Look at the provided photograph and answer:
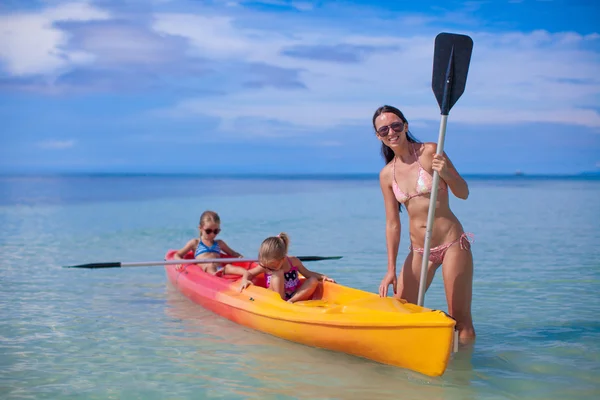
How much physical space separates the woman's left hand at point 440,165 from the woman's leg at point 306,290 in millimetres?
2352

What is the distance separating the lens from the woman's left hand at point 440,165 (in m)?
4.66

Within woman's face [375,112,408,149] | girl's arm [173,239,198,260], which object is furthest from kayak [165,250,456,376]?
girl's arm [173,239,198,260]

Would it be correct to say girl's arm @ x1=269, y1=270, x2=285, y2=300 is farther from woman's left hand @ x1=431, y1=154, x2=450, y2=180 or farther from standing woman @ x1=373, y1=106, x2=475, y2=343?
woman's left hand @ x1=431, y1=154, x2=450, y2=180

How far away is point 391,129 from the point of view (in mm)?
5090

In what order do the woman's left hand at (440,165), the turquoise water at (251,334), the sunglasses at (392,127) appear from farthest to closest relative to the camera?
the sunglasses at (392,127), the turquoise water at (251,334), the woman's left hand at (440,165)

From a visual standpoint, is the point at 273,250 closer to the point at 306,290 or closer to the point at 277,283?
the point at 277,283

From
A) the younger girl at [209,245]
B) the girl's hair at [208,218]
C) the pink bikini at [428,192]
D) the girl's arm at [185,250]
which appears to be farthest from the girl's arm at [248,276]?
the pink bikini at [428,192]

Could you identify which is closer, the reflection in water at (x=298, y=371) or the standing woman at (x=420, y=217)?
the reflection in water at (x=298, y=371)

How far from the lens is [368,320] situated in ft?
16.6

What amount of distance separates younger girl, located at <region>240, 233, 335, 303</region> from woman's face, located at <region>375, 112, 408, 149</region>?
1733mm

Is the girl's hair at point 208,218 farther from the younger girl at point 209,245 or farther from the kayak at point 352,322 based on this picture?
the kayak at point 352,322

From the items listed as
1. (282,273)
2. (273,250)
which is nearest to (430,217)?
(273,250)

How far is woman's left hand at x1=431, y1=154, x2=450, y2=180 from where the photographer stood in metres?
4.66

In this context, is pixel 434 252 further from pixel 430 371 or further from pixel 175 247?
pixel 175 247
